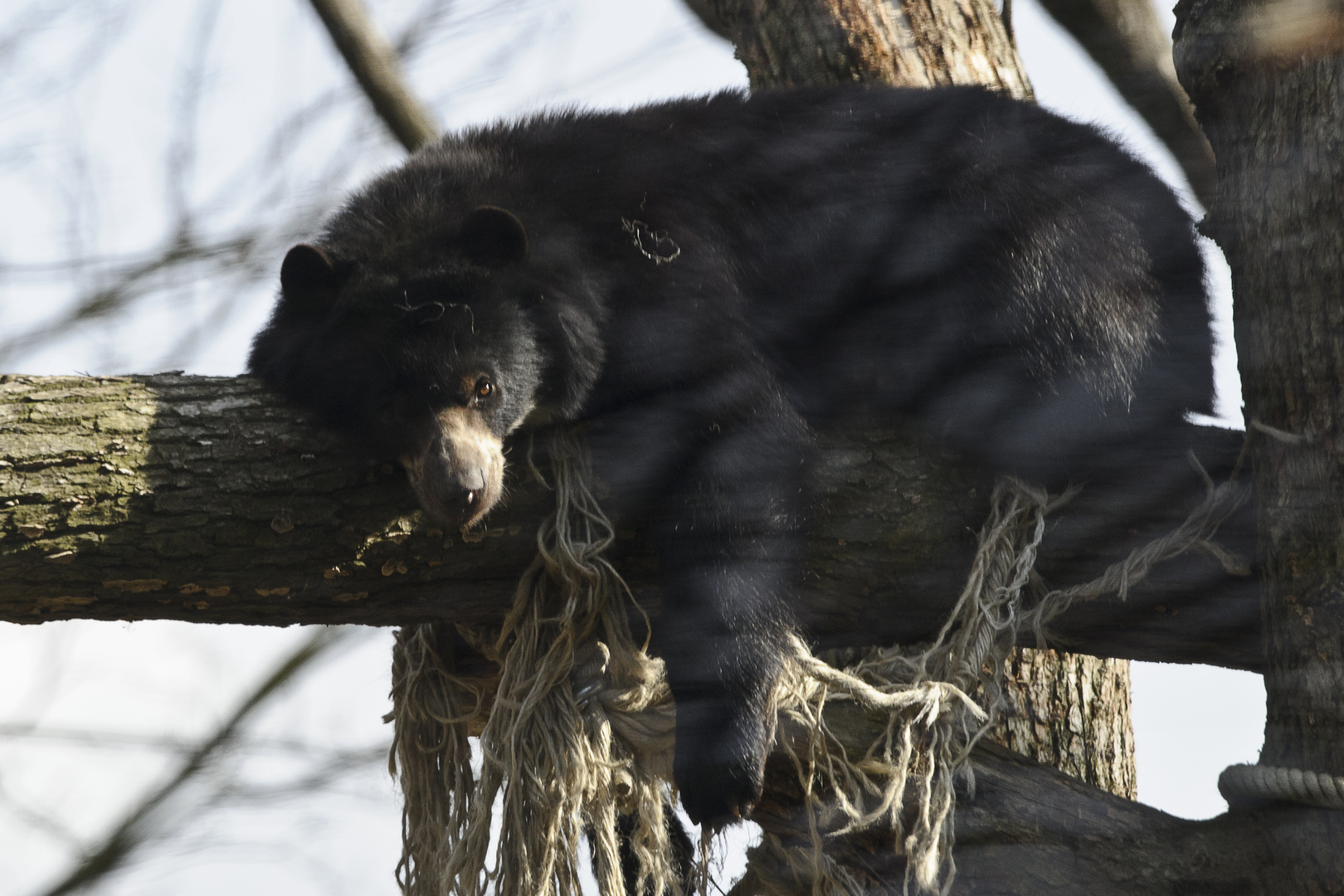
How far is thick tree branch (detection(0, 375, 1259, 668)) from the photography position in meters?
2.40

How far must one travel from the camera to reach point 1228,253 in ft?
7.80

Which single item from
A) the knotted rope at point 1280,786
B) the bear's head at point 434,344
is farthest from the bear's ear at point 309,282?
the knotted rope at point 1280,786

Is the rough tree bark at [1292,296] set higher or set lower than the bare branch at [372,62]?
lower

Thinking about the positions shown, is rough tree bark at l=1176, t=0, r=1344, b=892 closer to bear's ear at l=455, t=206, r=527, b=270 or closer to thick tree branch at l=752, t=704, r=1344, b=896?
thick tree branch at l=752, t=704, r=1344, b=896

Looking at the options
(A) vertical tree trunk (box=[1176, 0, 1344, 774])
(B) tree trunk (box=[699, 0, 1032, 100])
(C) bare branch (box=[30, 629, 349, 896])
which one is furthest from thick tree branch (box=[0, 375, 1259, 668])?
(C) bare branch (box=[30, 629, 349, 896])

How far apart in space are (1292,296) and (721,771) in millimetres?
1574

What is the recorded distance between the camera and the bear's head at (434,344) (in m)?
2.74

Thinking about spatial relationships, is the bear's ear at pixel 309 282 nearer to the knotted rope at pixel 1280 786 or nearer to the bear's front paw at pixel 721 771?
the bear's front paw at pixel 721 771

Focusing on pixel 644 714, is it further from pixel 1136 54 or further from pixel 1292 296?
pixel 1136 54

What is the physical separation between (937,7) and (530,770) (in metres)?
3.19

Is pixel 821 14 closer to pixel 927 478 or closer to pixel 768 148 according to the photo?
pixel 768 148

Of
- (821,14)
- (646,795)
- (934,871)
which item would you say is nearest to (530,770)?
(646,795)

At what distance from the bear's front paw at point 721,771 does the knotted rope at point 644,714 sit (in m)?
0.10

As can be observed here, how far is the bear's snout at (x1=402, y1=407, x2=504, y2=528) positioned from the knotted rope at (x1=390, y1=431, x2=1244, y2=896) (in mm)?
166
